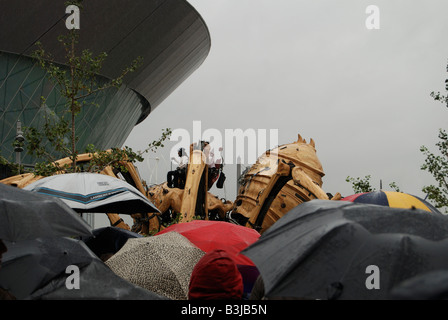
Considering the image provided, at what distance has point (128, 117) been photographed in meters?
39.1

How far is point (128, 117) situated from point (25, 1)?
1242 cm

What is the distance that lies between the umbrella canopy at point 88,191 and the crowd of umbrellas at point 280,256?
114cm

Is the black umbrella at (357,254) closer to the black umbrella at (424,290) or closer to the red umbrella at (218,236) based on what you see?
the black umbrella at (424,290)

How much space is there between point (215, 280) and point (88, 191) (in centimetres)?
393

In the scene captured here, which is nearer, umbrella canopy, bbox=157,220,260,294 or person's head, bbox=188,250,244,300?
person's head, bbox=188,250,244,300

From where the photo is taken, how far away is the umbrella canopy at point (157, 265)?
18.9 feet

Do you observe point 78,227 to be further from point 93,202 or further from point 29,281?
point 93,202

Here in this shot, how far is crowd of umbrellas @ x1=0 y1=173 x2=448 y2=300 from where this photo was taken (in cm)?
312

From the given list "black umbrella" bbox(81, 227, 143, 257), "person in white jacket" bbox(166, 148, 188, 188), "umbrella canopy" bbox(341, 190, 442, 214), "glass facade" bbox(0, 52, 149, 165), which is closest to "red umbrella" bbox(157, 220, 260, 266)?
"black umbrella" bbox(81, 227, 143, 257)

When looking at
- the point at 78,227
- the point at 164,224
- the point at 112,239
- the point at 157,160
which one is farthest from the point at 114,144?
the point at 78,227

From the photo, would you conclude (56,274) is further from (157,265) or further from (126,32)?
(126,32)

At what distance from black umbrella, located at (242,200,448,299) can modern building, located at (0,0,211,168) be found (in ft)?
83.4

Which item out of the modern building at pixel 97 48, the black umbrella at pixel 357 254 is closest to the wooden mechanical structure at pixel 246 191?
the black umbrella at pixel 357 254
